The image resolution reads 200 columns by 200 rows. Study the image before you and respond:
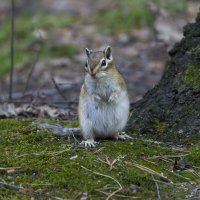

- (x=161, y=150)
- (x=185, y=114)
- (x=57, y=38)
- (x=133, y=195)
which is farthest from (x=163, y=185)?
(x=57, y=38)

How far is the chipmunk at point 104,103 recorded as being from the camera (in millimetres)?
4871

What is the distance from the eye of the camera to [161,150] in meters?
4.60

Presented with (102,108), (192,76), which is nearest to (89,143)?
(102,108)

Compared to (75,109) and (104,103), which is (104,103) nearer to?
(104,103)

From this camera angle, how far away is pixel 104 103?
491 centimetres

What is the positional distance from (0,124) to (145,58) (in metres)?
6.31

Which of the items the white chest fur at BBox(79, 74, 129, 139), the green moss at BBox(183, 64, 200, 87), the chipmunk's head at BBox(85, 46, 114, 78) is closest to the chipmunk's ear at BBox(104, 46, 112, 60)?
the chipmunk's head at BBox(85, 46, 114, 78)

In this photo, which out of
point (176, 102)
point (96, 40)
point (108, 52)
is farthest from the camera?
point (96, 40)

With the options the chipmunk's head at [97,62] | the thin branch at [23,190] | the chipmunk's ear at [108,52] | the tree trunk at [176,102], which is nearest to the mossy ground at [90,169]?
the thin branch at [23,190]

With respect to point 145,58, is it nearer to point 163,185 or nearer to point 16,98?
point 16,98

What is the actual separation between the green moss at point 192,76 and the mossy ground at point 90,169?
29.3 inches

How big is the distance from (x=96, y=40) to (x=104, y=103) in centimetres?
757

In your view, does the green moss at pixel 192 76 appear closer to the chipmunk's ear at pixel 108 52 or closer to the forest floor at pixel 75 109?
the forest floor at pixel 75 109

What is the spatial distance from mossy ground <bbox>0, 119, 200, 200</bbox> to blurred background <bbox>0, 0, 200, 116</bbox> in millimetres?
4668
